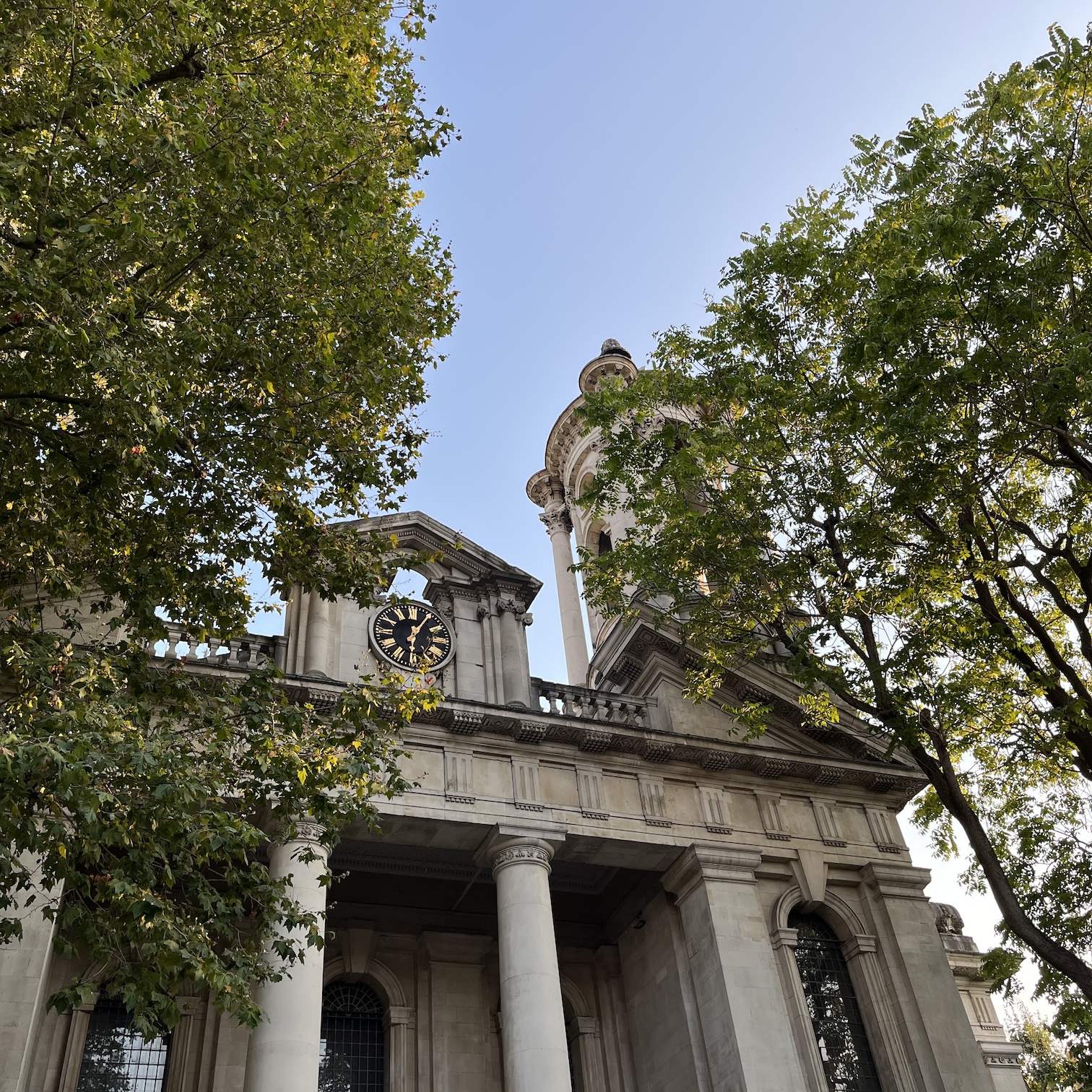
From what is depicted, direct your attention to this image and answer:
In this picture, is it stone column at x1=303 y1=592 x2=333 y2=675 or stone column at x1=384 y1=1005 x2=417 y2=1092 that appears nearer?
stone column at x1=303 y1=592 x2=333 y2=675

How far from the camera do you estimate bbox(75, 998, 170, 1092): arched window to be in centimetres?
1599

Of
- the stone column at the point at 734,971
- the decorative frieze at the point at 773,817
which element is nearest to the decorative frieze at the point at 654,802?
the stone column at the point at 734,971

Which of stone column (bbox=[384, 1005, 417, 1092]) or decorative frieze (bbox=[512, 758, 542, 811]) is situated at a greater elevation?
decorative frieze (bbox=[512, 758, 542, 811])

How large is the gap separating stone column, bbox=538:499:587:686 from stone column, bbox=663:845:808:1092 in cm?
1099

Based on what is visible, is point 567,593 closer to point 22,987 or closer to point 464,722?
point 464,722

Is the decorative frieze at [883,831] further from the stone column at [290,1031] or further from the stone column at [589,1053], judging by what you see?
the stone column at [290,1031]

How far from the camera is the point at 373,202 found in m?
12.1

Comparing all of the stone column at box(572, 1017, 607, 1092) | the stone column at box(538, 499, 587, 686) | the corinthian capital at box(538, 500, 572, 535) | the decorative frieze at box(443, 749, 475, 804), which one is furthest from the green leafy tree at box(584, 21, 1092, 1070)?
the corinthian capital at box(538, 500, 572, 535)

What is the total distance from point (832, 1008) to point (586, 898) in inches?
198

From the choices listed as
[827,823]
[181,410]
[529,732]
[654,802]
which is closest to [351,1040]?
[529,732]

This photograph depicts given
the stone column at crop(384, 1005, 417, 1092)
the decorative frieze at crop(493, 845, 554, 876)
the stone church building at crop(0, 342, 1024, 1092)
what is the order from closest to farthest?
the stone church building at crop(0, 342, 1024, 1092), the decorative frieze at crop(493, 845, 554, 876), the stone column at crop(384, 1005, 417, 1092)

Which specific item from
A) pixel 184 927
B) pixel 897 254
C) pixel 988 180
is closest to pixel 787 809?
pixel 897 254

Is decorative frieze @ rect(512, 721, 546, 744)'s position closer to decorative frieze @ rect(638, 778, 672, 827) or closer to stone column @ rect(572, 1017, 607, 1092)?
decorative frieze @ rect(638, 778, 672, 827)

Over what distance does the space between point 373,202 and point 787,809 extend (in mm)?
13007
